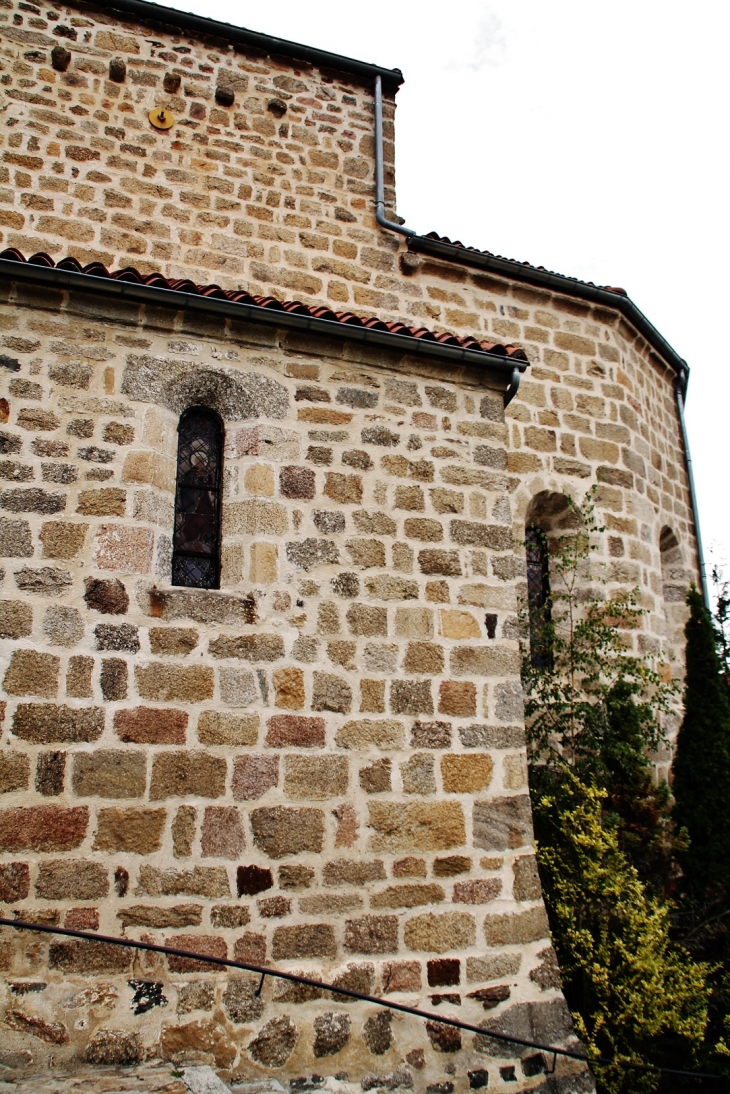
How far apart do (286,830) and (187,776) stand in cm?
57

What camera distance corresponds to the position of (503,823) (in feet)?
14.7

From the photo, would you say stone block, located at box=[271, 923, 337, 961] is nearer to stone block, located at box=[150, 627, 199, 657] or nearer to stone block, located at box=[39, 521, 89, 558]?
stone block, located at box=[150, 627, 199, 657]

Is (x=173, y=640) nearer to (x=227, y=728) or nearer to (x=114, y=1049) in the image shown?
(x=227, y=728)

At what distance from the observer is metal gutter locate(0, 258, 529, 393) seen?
4.30m

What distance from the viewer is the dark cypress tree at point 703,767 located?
6.19 metres

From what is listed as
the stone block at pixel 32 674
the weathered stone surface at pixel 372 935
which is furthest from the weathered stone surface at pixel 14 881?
Answer: the weathered stone surface at pixel 372 935

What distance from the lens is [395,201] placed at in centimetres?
774

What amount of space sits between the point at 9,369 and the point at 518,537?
14.1 ft

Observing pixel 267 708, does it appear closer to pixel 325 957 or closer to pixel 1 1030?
pixel 325 957

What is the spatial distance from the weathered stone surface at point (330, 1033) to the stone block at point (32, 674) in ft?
6.59

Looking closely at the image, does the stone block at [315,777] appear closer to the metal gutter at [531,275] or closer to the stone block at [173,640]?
the stone block at [173,640]

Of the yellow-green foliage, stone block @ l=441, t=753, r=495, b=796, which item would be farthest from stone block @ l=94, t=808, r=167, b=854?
the yellow-green foliage

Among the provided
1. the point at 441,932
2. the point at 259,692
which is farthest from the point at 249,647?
the point at 441,932

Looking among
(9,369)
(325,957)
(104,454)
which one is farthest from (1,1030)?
(9,369)
